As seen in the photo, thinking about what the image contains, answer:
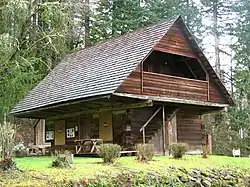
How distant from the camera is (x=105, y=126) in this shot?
2016cm

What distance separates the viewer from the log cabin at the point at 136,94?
18016mm

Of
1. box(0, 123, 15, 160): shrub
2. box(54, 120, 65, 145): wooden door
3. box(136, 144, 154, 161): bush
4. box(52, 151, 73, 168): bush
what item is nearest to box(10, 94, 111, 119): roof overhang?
box(54, 120, 65, 145): wooden door

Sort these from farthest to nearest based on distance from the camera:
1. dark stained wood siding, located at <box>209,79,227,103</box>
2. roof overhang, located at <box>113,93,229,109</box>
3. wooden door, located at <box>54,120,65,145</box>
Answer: wooden door, located at <box>54,120,65,145</box>
dark stained wood siding, located at <box>209,79,227,103</box>
roof overhang, located at <box>113,93,229,109</box>

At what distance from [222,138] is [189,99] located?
34.7ft

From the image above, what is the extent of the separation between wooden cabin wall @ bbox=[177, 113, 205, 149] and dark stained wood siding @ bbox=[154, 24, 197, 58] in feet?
10.8

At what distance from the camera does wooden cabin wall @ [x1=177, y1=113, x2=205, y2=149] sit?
21406 millimetres

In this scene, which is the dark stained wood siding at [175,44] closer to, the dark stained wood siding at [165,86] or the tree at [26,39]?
the dark stained wood siding at [165,86]

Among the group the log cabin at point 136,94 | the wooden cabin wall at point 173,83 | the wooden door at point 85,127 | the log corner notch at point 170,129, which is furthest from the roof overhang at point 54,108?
the log corner notch at point 170,129

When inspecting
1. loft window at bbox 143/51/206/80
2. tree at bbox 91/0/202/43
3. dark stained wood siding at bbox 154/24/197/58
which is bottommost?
loft window at bbox 143/51/206/80

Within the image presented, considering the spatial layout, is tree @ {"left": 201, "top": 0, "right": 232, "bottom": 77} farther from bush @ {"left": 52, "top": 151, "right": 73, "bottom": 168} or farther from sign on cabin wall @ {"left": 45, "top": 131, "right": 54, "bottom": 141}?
bush @ {"left": 52, "top": 151, "right": 73, "bottom": 168}

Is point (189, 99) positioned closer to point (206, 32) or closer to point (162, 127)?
point (162, 127)

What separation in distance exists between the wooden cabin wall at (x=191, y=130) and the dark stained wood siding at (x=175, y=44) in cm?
330

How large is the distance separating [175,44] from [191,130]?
15.8 feet

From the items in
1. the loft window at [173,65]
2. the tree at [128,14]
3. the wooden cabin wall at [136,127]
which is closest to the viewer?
the wooden cabin wall at [136,127]
